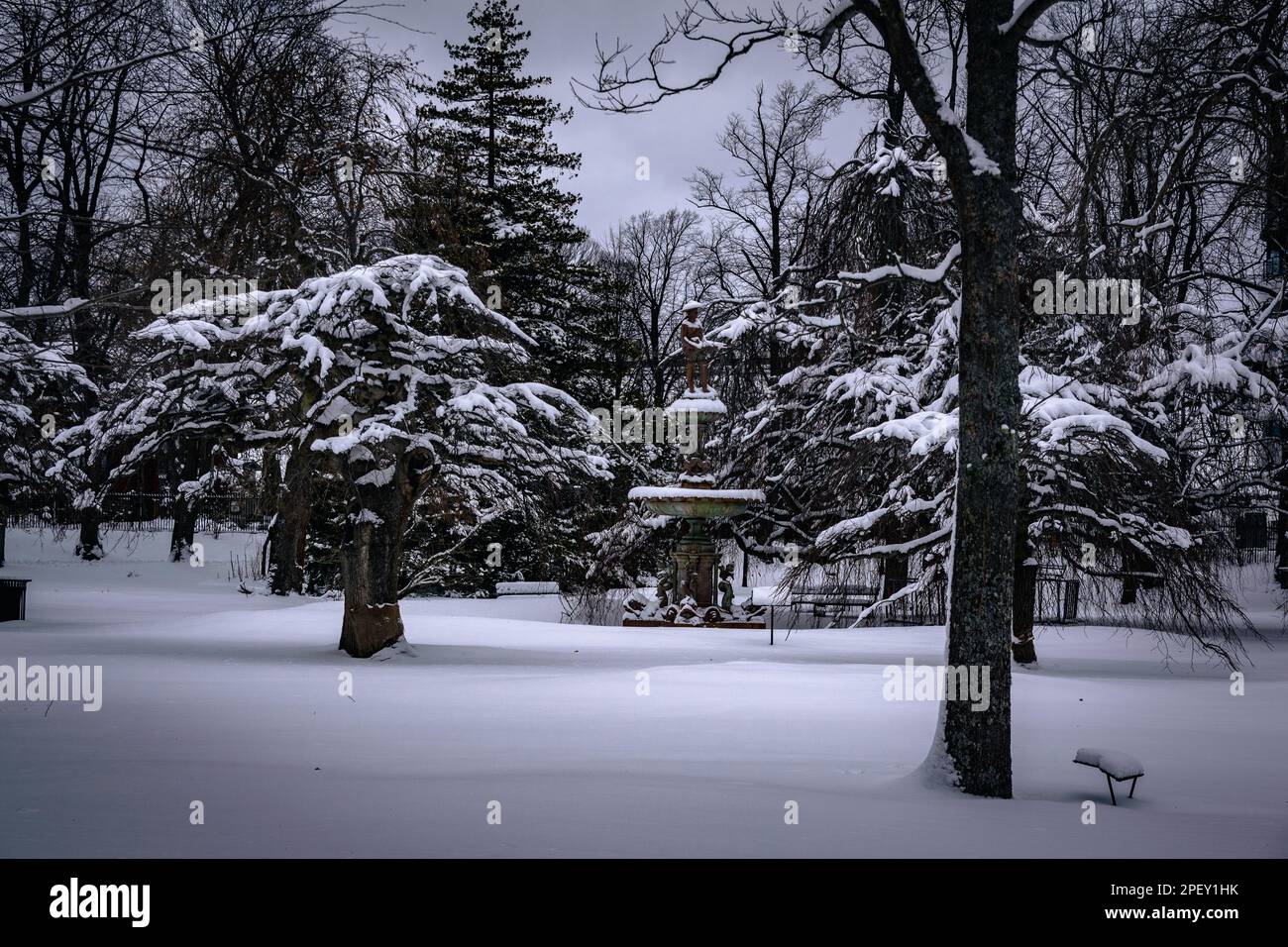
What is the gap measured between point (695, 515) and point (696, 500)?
0.42 meters

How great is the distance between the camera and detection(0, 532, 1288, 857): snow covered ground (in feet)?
22.3

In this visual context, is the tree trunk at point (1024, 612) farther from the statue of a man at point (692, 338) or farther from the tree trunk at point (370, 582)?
the statue of a man at point (692, 338)

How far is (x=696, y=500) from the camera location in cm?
2386

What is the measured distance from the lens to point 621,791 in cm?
806

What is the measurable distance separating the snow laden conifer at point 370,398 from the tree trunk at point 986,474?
30.8ft

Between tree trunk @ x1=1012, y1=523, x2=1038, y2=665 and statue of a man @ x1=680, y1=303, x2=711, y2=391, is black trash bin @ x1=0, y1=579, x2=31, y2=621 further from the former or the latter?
tree trunk @ x1=1012, y1=523, x2=1038, y2=665

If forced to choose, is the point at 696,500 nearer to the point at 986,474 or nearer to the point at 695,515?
the point at 695,515

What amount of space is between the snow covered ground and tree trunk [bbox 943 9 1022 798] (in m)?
0.45

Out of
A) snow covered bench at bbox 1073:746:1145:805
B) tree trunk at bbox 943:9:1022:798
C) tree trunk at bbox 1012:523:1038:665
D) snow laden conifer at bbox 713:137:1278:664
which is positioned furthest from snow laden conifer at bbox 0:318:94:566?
snow covered bench at bbox 1073:746:1145:805

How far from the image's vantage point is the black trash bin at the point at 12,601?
23.2 metres

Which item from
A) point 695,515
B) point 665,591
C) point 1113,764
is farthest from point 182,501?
point 1113,764

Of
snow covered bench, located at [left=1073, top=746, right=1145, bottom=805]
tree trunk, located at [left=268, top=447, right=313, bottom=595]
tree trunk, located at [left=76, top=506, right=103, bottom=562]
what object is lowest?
snow covered bench, located at [left=1073, top=746, right=1145, bottom=805]

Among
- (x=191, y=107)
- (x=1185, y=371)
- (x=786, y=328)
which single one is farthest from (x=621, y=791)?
(x=786, y=328)

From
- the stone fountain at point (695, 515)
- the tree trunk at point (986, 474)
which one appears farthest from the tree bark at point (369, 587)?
the tree trunk at point (986, 474)
